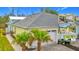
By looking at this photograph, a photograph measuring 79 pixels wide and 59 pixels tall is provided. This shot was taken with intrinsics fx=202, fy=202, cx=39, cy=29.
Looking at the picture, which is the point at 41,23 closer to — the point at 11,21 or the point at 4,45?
the point at 11,21

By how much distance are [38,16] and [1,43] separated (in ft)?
1.38

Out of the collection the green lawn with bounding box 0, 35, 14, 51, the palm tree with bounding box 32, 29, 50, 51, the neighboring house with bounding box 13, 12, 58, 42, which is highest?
the neighboring house with bounding box 13, 12, 58, 42

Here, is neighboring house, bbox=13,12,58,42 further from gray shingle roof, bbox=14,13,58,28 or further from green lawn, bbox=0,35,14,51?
green lawn, bbox=0,35,14,51

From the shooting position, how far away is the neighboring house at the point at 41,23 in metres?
1.84

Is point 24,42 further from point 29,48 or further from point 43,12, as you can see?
point 43,12

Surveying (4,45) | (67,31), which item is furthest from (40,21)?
(4,45)

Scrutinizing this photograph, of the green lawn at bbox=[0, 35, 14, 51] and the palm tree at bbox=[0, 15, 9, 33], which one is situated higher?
the palm tree at bbox=[0, 15, 9, 33]

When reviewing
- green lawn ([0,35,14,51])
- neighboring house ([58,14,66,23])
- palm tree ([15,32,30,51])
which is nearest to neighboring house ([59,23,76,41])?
neighboring house ([58,14,66,23])

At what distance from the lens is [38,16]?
1868 millimetres

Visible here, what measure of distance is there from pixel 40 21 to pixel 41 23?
0.07ft

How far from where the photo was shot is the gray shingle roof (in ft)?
6.05

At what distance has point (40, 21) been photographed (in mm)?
1860

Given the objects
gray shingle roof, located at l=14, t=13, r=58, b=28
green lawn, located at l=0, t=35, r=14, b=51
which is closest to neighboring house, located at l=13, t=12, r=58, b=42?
gray shingle roof, located at l=14, t=13, r=58, b=28
